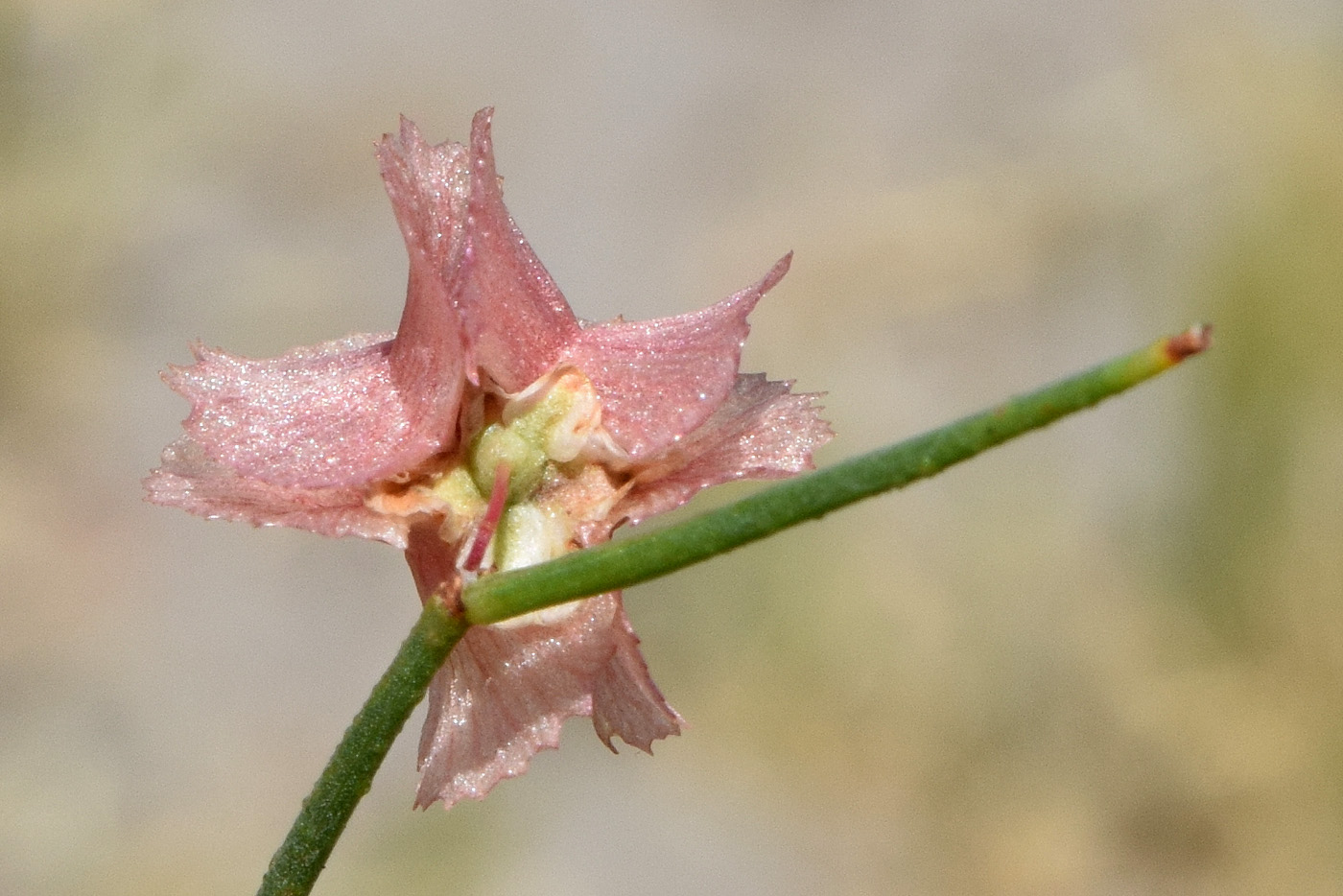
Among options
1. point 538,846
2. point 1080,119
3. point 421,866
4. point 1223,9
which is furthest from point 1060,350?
point 421,866

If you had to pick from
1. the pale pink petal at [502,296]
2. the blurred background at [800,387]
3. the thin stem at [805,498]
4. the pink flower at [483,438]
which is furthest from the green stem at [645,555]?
the blurred background at [800,387]

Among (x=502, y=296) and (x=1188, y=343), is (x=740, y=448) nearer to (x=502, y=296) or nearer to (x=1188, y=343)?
(x=502, y=296)

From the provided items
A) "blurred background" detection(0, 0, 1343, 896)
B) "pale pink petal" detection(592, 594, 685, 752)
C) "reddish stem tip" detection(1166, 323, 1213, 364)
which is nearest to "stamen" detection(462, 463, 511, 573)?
"pale pink petal" detection(592, 594, 685, 752)

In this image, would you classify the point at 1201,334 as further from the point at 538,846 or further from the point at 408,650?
the point at 538,846

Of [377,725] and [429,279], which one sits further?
[429,279]

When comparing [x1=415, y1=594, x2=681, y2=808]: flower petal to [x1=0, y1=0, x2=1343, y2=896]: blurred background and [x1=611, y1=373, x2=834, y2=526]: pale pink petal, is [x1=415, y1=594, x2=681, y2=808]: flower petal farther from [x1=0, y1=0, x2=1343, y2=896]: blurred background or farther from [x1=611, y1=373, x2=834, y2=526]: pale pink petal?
[x1=0, y1=0, x2=1343, y2=896]: blurred background

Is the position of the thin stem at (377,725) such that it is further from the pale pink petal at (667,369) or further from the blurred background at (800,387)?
the blurred background at (800,387)

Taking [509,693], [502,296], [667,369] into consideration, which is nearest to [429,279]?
[502,296]
